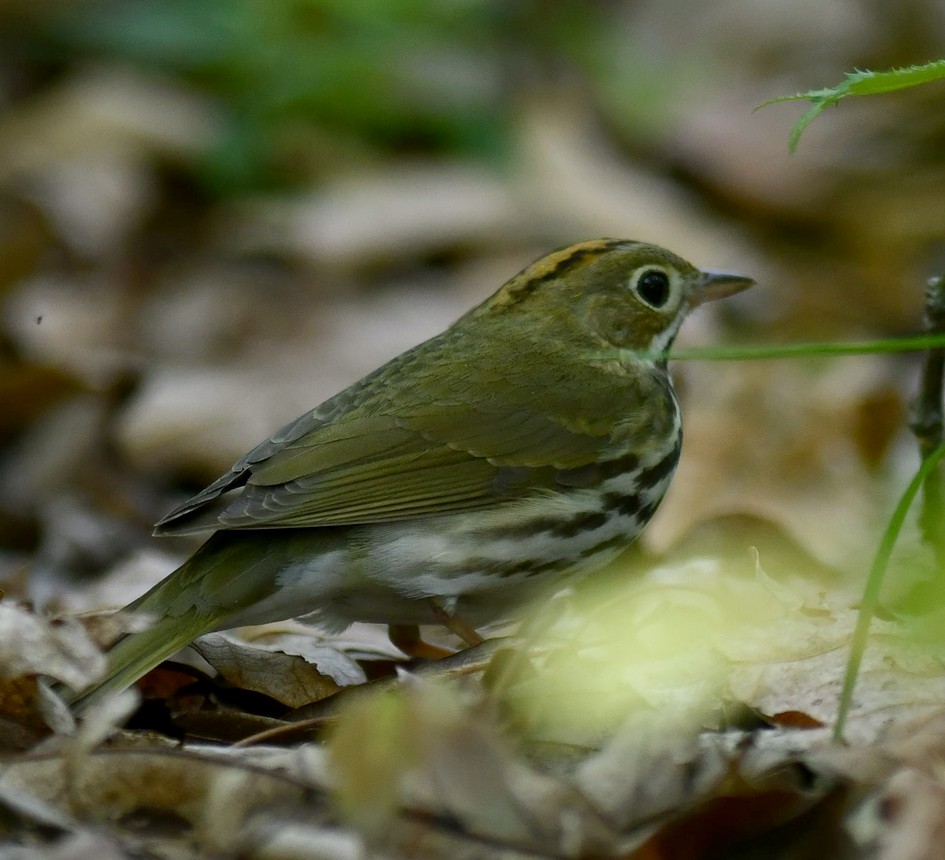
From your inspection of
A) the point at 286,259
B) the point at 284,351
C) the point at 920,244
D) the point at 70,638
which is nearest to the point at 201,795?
the point at 70,638

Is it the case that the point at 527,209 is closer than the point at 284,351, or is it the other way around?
the point at 284,351

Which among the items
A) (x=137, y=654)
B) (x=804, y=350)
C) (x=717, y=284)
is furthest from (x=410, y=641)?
(x=804, y=350)

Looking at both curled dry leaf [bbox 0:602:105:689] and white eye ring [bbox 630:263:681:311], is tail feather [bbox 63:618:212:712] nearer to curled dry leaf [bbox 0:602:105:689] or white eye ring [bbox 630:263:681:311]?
curled dry leaf [bbox 0:602:105:689]

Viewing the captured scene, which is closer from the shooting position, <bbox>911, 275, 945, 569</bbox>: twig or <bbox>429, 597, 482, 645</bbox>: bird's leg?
<bbox>911, 275, 945, 569</bbox>: twig

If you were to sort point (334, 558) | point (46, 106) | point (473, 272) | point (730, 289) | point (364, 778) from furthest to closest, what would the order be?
point (46, 106), point (473, 272), point (730, 289), point (334, 558), point (364, 778)

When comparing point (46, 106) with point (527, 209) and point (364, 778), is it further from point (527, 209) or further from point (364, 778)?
point (364, 778)

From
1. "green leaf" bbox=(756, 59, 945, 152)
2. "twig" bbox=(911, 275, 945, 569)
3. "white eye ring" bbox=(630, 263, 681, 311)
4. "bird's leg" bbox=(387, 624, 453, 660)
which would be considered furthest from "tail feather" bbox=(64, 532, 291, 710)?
"green leaf" bbox=(756, 59, 945, 152)

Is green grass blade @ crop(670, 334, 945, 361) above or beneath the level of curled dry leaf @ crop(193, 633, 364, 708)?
above

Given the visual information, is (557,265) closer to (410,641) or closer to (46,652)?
(410,641)

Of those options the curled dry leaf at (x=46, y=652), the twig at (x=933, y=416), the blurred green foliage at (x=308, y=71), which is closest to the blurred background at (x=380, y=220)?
the blurred green foliage at (x=308, y=71)
